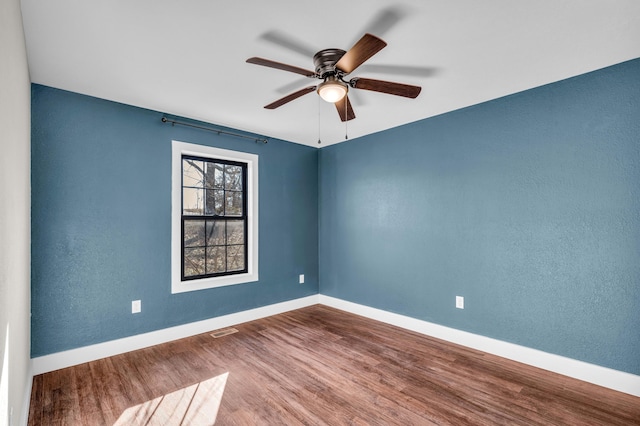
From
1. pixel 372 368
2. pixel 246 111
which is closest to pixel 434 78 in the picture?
pixel 246 111

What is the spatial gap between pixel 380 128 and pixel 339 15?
2287mm

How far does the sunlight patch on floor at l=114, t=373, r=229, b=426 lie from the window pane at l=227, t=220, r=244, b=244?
6.11ft

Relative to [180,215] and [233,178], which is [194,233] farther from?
[233,178]

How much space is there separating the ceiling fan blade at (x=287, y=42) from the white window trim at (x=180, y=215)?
6.31 feet

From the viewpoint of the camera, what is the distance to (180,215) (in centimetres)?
350

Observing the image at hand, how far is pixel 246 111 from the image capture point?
134 inches

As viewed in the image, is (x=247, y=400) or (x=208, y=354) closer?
(x=247, y=400)

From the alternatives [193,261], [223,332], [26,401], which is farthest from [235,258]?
[26,401]

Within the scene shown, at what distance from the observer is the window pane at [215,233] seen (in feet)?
12.5

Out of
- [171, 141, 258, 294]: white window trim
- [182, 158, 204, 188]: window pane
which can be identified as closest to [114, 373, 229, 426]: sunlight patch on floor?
[171, 141, 258, 294]: white window trim

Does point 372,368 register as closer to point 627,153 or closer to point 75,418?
point 75,418

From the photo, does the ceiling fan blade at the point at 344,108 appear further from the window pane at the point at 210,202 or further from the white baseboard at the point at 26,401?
the white baseboard at the point at 26,401

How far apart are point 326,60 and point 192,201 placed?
92.3 inches

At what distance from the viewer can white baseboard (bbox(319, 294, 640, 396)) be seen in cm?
241
